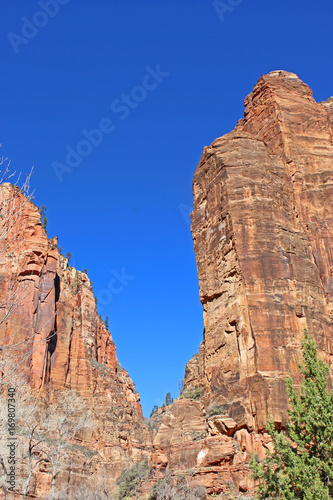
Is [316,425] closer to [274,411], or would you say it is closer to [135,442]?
[274,411]

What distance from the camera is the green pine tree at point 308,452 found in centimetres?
2000

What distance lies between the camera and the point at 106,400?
82.3 meters

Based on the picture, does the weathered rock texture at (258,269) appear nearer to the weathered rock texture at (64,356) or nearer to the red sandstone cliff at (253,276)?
the red sandstone cliff at (253,276)

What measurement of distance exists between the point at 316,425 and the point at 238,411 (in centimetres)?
1470

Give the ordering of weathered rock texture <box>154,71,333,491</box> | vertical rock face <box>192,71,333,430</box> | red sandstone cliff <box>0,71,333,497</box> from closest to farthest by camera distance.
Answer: red sandstone cliff <box>0,71,333,497</box> < weathered rock texture <box>154,71,333,491</box> < vertical rock face <box>192,71,333,430</box>

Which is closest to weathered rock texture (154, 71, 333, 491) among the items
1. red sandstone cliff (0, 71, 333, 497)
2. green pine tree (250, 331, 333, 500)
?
red sandstone cliff (0, 71, 333, 497)

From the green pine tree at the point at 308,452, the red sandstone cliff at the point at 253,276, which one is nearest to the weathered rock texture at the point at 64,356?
the red sandstone cliff at the point at 253,276

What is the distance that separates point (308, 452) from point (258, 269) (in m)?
18.9

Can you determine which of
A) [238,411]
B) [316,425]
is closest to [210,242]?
[238,411]

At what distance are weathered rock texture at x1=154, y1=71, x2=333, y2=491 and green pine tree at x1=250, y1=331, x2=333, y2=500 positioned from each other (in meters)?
10.3

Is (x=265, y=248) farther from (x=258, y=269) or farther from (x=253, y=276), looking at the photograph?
(x=253, y=276)

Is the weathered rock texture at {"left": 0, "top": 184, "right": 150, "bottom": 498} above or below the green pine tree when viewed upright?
above

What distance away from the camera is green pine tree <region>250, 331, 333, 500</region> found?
65.6 feet

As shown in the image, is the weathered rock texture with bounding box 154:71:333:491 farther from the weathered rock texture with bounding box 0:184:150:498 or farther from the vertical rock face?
the weathered rock texture with bounding box 0:184:150:498
